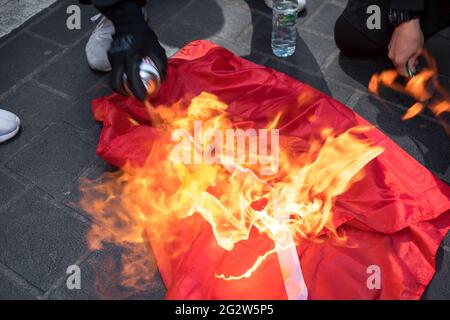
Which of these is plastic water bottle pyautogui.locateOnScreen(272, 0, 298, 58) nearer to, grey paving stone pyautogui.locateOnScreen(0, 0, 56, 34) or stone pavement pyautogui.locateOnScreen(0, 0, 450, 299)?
stone pavement pyautogui.locateOnScreen(0, 0, 450, 299)

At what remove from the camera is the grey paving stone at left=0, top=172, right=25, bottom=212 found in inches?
78.9

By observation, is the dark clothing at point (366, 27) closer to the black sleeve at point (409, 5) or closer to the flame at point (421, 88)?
the black sleeve at point (409, 5)

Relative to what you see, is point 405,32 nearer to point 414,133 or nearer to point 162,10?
point 414,133

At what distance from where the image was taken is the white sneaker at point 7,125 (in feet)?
7.05

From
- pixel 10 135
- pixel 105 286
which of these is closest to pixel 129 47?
pixel 10 135

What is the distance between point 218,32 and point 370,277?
1.66 metres

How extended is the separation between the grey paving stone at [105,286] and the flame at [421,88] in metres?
1.42

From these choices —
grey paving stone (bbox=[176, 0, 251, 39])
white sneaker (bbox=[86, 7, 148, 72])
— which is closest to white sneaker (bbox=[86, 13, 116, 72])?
white sneaker (bbox=[86, 7, 148, 72])

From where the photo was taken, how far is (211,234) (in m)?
1.74

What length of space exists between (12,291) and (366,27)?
80.7 inches

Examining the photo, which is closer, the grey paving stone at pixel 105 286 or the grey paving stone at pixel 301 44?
the grey paving stone at pixel 105 286

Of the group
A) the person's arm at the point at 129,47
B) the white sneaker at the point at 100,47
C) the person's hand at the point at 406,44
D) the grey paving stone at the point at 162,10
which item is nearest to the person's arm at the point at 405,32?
the person's hand at the point at 406,44

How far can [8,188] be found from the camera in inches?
80.3

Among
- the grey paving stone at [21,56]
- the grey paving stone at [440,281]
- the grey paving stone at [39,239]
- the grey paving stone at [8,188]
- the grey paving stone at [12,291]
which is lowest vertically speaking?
the grey paving stone at [440,281]
